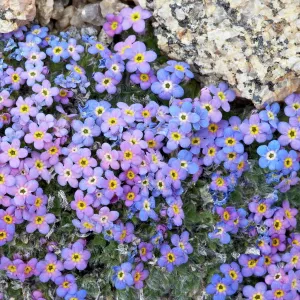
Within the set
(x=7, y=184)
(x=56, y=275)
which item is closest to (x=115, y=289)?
(x=56, y=275)

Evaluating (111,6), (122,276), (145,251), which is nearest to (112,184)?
(145,251)

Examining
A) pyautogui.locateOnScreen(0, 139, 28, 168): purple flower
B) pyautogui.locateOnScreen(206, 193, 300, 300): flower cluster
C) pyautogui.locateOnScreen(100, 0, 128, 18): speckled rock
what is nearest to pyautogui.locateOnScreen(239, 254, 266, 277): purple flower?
pyautogui.locateOnScreen(206, 193, 300, 300): flower cluster

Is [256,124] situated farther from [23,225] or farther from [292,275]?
[23,225]

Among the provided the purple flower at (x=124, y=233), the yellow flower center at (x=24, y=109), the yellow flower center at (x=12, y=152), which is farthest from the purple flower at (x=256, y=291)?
the yellow flower center at (x=24, y=109)

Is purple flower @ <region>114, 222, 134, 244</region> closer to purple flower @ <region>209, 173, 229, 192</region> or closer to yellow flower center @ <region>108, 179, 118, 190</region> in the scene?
yellow flower center @ <region>108, 179, 118, 190</region>

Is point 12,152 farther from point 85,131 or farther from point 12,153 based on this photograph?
point 85,131
